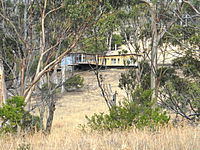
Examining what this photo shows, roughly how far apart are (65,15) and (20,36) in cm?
177

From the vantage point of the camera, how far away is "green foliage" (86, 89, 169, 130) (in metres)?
6.85

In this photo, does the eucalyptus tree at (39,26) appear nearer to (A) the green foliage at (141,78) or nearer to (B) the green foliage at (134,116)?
(B) the green foliage at (134,116)

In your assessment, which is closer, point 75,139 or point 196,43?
point 75,139

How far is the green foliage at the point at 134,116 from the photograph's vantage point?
6852mm

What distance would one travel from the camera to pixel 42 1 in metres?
9.88

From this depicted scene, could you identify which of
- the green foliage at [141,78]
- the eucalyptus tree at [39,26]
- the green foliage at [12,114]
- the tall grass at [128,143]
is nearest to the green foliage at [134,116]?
the green foliage at [12,114]

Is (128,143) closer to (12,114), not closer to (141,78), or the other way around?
(12,114)

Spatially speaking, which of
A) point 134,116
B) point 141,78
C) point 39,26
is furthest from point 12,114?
point 141,78

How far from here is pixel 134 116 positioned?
7.13 meters

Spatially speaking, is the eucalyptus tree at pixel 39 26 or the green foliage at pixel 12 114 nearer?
the green foliage at pixel 12 114

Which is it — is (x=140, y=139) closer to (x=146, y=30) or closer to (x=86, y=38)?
(x=86, y=38)

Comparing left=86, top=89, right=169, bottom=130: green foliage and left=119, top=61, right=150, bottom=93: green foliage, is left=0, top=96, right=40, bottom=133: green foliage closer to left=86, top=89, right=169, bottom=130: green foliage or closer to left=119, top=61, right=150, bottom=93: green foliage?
left=86, top=89, right=169, bottom=130: green foliage

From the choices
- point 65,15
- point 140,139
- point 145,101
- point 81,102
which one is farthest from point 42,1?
point 81,102

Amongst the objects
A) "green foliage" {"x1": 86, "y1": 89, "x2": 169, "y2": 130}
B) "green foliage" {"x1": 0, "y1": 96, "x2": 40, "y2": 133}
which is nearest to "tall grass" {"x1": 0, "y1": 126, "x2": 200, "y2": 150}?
"green foliage" {"x1": 0, "y1": 96, "x2": 40, "y2": 133}
